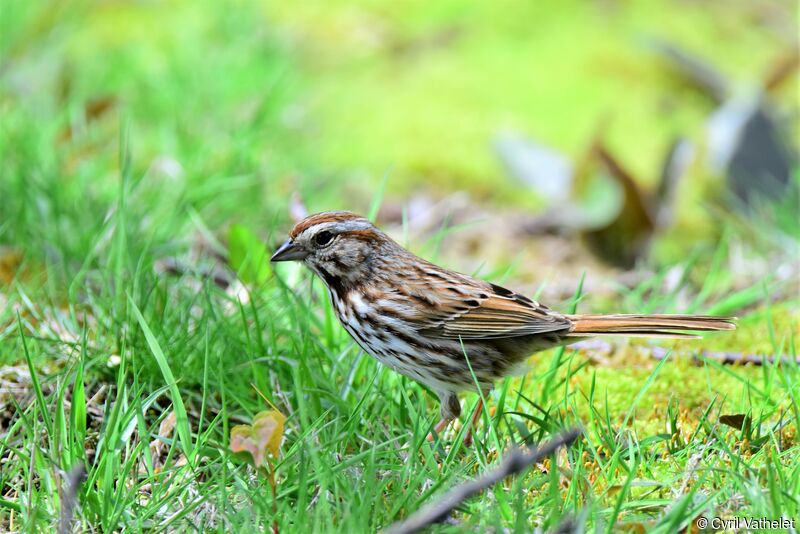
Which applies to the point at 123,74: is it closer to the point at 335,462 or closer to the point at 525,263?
the point at 525,263

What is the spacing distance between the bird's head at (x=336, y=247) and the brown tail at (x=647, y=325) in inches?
30.9

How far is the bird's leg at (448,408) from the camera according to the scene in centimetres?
315

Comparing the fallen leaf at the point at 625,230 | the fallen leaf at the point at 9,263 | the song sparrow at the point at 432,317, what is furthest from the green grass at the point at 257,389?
the fallen leaf at the point at 625,230

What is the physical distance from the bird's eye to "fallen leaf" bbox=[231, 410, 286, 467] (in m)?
1.04

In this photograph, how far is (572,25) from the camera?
7758mm

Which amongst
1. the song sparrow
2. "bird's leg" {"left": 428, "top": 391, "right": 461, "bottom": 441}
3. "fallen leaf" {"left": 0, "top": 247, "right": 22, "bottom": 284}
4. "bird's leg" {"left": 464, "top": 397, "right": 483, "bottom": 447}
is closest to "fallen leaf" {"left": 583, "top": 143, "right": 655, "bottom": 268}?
the song sparrow

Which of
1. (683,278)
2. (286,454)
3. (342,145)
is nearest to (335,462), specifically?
(286,454)

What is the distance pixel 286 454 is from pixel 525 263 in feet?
9.43

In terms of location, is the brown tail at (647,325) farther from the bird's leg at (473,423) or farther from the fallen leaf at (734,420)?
the bird's leg at (473,423)

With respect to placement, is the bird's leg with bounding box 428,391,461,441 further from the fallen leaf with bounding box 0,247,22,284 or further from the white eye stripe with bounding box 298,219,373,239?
the fallen leaf with bounding box 0,247,22,284

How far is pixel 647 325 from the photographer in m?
3.15

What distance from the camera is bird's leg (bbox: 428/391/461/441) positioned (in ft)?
10.3

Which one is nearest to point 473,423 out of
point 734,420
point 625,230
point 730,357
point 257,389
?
point 257,389

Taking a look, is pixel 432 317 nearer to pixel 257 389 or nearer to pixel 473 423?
pixel 473 423
